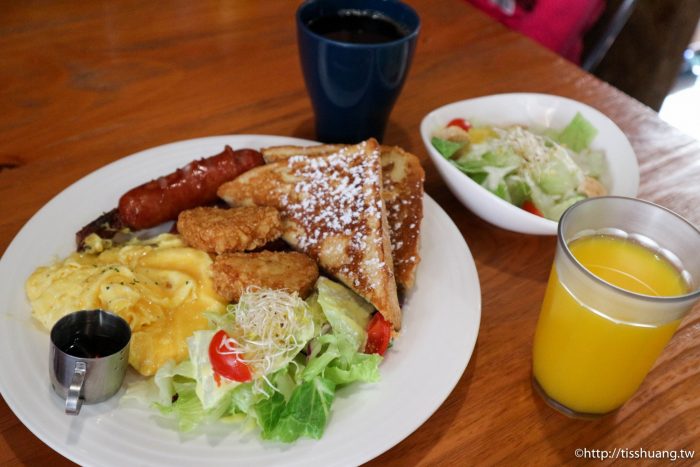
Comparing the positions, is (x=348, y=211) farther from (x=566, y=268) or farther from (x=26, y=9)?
(x=26, y=9)

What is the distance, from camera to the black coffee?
2.19 meters

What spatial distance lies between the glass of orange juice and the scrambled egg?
84 cm

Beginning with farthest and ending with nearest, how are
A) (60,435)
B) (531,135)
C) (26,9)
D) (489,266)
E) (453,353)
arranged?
(26,9), (531,135), (489,266), (453,353), (60,435)

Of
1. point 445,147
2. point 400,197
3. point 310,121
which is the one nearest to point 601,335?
point 400,197

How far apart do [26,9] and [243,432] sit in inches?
92.7

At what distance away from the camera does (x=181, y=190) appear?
194 centimetres

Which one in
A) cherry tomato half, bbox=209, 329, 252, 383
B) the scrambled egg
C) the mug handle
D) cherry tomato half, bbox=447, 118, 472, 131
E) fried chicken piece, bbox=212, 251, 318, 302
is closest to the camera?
the mug handle

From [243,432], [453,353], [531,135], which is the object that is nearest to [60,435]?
[243,432]

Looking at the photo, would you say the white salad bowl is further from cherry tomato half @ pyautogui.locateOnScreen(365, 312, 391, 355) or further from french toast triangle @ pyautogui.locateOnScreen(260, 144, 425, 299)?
cherry tomato half @ pyautogui.locateOnScreen(365, 312, 391, 355)

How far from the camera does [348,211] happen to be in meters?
1.91

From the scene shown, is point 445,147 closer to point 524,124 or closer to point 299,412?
point 524,124

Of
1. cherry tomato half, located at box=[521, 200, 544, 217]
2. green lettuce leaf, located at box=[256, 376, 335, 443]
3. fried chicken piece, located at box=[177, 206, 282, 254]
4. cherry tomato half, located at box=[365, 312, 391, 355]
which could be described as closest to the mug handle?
green lettuce leaf, located at box=[256, 376, 335, 443]

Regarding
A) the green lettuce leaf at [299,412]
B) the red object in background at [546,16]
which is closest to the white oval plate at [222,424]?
the green lettuce leaf at [299,412]

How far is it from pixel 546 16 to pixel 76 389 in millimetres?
3132
